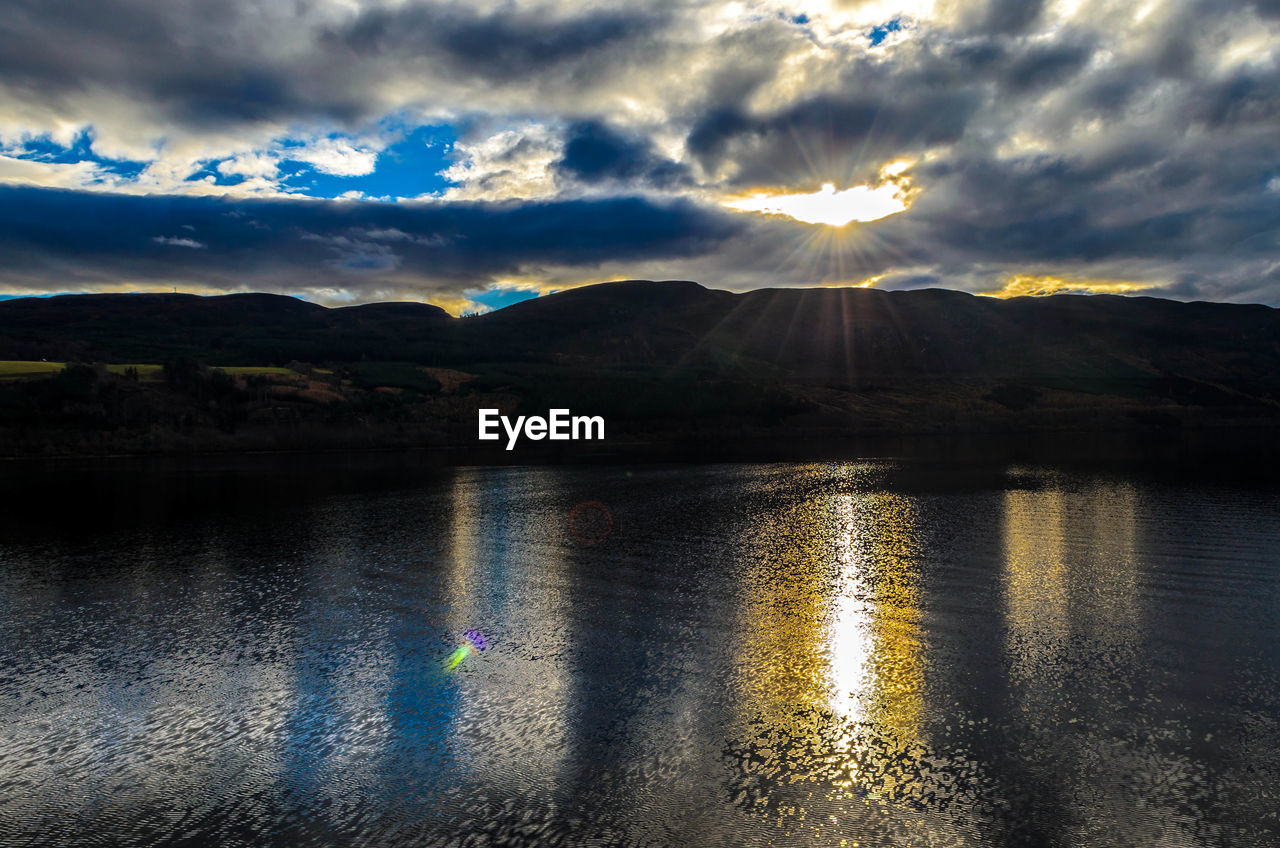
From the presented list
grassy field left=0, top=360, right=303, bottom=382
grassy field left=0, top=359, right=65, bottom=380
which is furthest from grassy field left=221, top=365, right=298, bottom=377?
grassy field left=0, top=359, right=65, bottom=380

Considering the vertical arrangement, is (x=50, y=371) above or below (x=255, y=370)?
below

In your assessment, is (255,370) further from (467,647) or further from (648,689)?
(648,689)

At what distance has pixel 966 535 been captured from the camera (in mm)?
34500

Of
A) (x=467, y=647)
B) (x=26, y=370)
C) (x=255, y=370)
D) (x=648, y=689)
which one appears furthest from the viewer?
(x=255, y=370)

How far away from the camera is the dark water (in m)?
11.1

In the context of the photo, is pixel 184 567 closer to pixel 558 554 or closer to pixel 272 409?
pixel 558 554

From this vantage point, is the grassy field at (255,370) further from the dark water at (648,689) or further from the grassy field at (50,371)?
the dark water at (648,689)

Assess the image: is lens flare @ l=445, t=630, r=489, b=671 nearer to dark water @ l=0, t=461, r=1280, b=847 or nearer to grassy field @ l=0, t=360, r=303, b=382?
dark water @ l=0, t=461, r=1280, b=847

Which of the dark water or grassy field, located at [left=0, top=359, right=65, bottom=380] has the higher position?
grassy field, located at [left=0, top=359, right=65, bottom=380]

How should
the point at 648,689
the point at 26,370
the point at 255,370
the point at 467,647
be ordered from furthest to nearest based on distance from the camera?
the point at 255,370, the point at 26,370, the point at 467,647, the point at 648,689

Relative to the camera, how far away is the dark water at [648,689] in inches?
438

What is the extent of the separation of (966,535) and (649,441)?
8271 cm

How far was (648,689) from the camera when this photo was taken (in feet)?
52.7

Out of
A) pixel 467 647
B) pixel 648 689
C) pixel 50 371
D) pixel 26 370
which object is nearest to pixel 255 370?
pixel 50 371
